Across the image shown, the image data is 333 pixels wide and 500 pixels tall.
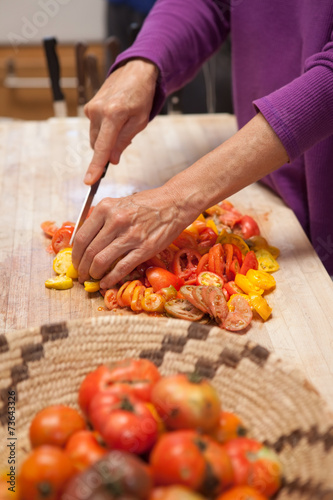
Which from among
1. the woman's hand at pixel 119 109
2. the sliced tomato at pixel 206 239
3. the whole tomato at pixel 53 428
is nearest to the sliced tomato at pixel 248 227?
the sliced tomato at pixel 206 239

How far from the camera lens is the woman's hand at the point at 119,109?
1.59m

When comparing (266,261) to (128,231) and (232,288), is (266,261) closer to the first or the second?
(232,288)

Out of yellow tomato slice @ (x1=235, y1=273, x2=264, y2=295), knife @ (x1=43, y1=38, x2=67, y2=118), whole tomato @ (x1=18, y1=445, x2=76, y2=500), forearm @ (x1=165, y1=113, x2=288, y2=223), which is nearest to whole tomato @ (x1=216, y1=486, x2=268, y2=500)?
whole tomato @ (x1=18, y1=445, x2=76, y2=500)

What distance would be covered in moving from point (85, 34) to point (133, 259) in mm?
3264

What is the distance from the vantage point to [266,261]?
4.84 feet

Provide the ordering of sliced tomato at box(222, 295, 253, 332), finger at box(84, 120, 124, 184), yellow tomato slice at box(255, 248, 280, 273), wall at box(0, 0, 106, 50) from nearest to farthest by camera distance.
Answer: sliced tomato at box(222, 295, 253, 332) → yellow tomato slice at box(255, 248, 280, 273) → finger at box(84, 120, 124, 184) → wall at box(0, 0, 106, 50)

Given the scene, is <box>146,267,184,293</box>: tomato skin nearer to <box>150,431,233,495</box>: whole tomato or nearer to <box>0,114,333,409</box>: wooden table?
<box>0,114,333,409</box>: wooden table

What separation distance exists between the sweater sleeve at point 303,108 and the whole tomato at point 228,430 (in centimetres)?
72

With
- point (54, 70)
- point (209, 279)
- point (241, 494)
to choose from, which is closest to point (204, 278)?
point (209, 279)

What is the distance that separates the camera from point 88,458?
79 cm

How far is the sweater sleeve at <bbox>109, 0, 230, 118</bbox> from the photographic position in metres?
1.75

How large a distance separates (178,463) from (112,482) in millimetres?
100

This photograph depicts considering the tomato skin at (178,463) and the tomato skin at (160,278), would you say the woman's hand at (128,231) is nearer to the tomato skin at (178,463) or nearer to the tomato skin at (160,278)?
the tomato skin at (160,278)

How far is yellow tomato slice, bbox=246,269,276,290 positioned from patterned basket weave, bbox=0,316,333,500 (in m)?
0.39
